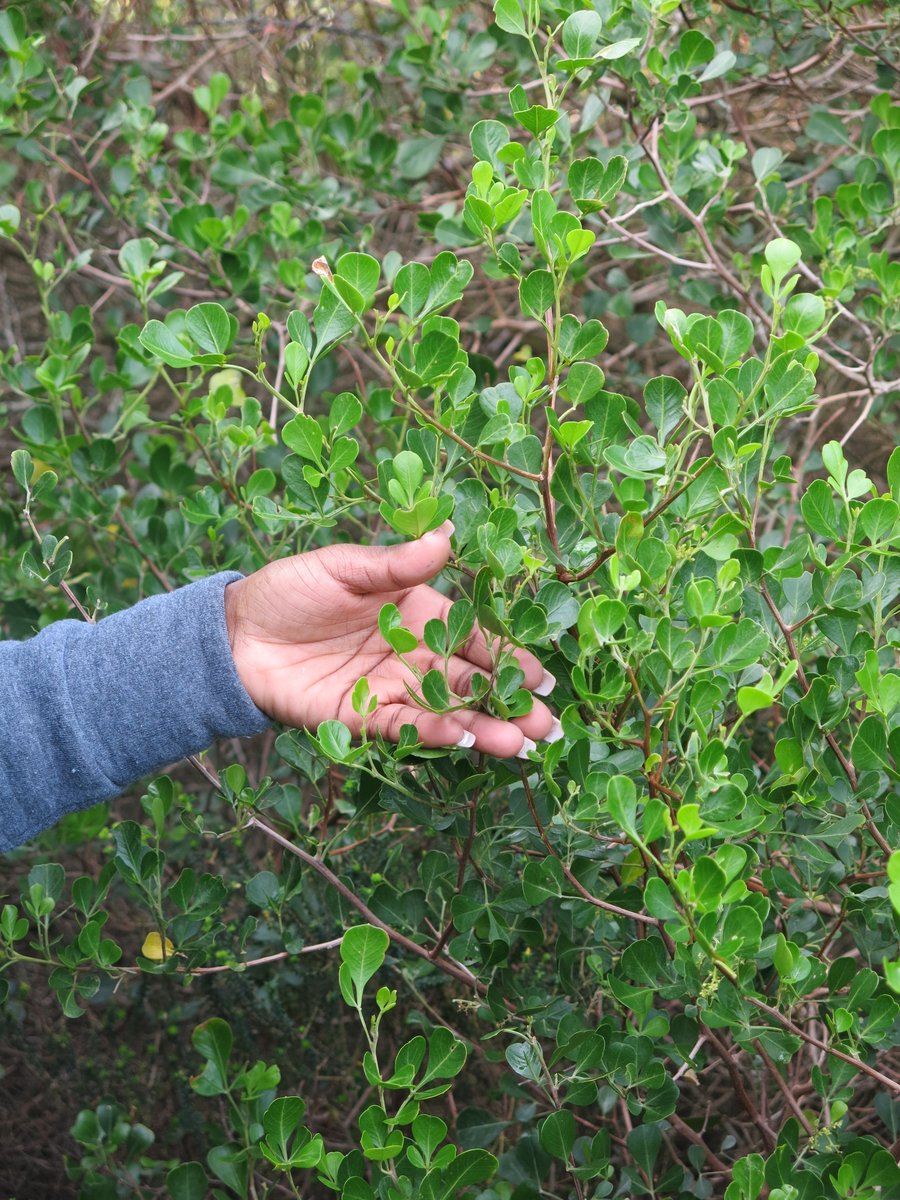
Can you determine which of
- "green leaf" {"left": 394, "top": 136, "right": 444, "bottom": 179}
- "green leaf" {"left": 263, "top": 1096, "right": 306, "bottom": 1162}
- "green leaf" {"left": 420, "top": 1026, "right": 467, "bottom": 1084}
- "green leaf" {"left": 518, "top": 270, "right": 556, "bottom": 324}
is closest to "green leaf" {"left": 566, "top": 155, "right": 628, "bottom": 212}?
"green leaf" {"left": 518, "top": 270, "right": 556, "bottom": 324}

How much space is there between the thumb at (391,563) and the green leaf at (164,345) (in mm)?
291

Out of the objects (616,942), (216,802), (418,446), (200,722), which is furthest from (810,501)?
(216,802)

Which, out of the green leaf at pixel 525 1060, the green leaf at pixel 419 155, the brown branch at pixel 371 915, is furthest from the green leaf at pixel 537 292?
the green leaf at pixel 419 155

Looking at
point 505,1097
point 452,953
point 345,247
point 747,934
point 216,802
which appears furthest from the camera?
point 216,802

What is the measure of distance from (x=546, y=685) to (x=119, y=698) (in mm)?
550

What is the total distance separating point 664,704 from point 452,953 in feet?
1.57

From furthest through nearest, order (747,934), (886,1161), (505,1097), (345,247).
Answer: (345,247)
(505,1097)
(886,1161)
(747,934)

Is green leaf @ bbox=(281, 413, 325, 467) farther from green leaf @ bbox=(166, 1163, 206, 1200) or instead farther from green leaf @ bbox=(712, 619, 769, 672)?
green leaf @ bbox=(166, 1163, 206, 1200)

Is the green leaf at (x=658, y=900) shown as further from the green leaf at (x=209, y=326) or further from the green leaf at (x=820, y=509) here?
the green leaf at (x=209, y=326)

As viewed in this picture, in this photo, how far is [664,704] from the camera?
108 cm

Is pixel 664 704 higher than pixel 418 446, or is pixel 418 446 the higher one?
pixel 418 446

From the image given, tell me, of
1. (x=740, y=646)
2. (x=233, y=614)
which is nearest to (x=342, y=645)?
(x=233, y=614)

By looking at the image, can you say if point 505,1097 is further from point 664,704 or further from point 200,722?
point 664,704

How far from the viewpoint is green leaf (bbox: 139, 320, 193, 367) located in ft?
3.65
